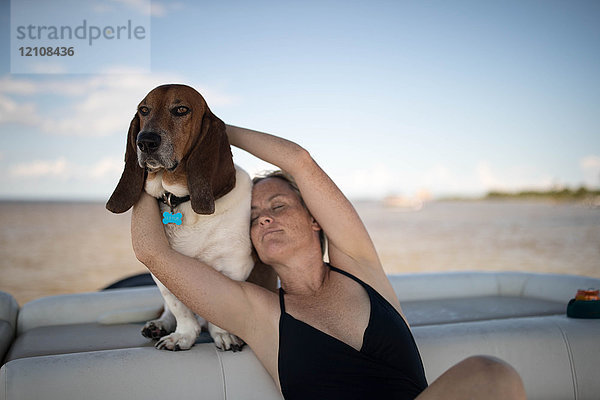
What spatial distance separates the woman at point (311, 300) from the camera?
1550 millimetres

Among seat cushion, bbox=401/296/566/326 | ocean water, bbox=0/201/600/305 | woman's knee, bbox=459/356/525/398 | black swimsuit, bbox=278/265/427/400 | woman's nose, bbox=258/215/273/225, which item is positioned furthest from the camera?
ocean water, bbox=0/201/600/305

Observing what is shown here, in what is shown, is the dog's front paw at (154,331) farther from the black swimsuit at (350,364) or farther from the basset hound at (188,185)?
the black swimsuit at (350,364)

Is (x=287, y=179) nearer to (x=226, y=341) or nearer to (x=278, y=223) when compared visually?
(x=278, y=223)

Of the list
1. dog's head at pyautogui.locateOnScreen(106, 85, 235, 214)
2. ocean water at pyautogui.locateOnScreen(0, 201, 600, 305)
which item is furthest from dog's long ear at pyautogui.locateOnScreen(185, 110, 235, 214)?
ocean water at pyautogui.locateOnScreen(0, 201, 600, 305)

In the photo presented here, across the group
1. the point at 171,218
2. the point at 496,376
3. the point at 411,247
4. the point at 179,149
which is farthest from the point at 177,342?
the point at 411,247

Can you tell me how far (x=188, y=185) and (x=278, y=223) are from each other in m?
0.33

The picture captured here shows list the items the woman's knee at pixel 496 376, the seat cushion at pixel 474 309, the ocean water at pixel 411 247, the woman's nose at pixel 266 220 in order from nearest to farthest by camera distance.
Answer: the woman's knee at pixel 496 376 < the woman's nose at pixel 266 220 < the seat cushion at pixel 474 309 < the ocean water at pixel 411 247

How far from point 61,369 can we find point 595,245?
32.7ft

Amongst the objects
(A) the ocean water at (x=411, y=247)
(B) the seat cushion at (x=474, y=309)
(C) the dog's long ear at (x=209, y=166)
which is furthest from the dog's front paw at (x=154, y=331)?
(A) the ocean water at (x=411, y=247)

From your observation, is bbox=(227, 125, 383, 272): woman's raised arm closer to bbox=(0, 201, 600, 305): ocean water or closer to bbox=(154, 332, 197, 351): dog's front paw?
bbox=(154, 332, 197, 351): dog's front paw

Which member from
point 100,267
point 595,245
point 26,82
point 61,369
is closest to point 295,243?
point 61,369

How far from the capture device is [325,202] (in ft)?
6.28

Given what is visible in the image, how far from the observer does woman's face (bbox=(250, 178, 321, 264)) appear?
187 cm

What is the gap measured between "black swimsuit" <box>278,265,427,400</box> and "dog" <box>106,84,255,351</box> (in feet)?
0.83
